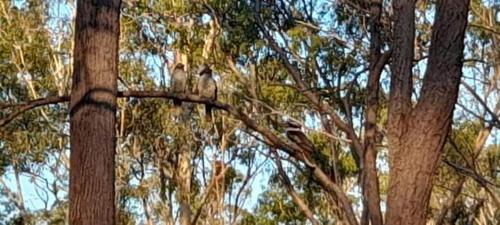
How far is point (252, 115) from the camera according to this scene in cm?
1000

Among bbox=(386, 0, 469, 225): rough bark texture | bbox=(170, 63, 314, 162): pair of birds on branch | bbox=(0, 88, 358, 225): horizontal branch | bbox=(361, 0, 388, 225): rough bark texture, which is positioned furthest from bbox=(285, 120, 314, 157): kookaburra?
bbox=(386, 0, 469, 225): rough bark texture

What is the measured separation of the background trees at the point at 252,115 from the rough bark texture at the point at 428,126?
61.2 inches

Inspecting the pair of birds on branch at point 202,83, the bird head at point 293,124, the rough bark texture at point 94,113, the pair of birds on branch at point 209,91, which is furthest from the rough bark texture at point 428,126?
the pair of birds on branch at point 202,83

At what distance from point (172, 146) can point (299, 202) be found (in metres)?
3.53

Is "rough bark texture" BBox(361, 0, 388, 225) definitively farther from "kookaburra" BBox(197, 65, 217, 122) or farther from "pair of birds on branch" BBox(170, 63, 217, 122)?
"kookaburra" BBox(197, 65, 217, 122)

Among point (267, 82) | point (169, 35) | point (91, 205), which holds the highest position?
point (169, 35)

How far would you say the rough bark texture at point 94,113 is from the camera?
12.3 feet

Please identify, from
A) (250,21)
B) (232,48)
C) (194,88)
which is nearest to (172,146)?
(194,88)

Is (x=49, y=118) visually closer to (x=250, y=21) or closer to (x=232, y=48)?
(x=232, y=48)

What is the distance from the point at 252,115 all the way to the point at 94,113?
6120 millimetres

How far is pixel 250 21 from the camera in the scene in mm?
9477

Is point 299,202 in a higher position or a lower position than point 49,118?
lower

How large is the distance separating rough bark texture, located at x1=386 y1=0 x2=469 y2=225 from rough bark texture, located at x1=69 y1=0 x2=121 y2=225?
1.27 metres

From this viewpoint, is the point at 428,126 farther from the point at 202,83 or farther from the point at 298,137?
the point at 202,83
